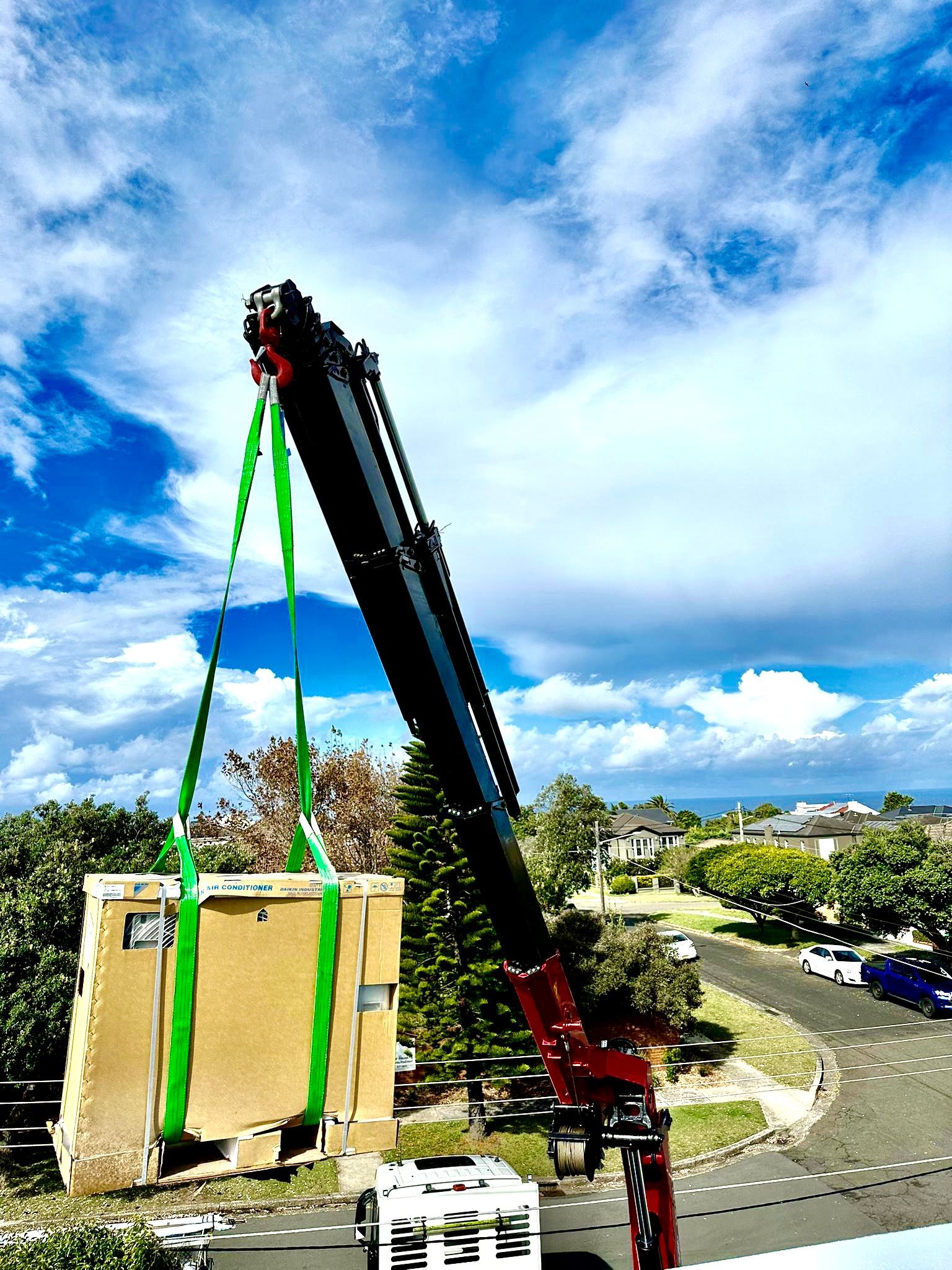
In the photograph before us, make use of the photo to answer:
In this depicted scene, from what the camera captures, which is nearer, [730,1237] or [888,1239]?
[888,1239]

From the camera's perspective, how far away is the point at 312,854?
4254 mm

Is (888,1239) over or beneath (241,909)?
beneath

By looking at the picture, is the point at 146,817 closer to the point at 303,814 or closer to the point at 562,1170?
the point at 562,1170

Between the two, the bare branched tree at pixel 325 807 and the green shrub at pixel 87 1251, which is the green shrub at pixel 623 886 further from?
the green shrub at pixel 87 1251

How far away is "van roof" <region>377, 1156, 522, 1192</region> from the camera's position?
31.1 ft

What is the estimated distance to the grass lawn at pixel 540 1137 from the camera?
14.4 metres

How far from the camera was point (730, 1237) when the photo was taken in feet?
36.9

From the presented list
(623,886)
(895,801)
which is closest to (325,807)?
(623,886)

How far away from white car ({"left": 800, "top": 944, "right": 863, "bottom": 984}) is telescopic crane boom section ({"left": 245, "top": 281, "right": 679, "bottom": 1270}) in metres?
21.9

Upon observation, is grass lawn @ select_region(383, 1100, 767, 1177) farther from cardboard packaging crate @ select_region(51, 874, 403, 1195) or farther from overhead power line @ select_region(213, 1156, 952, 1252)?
cardboard packaging crate @ select_region(51, 874, 403, 1195)

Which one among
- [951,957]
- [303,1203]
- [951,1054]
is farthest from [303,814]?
[951,957]

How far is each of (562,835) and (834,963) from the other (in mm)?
11813

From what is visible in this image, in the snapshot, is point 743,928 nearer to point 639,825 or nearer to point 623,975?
point 623,975

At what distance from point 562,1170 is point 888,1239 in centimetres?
564
